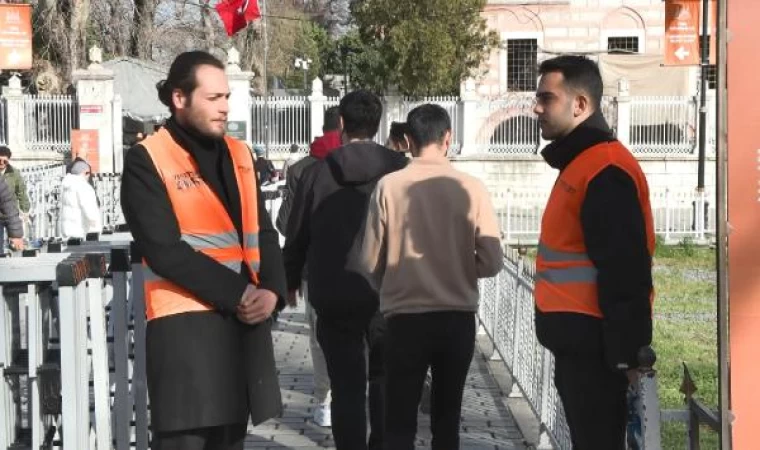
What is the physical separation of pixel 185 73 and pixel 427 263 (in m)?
1.72

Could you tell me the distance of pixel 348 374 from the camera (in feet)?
21.0

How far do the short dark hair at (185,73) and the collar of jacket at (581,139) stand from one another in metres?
1.39

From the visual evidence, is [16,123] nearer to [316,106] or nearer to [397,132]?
[316,106]

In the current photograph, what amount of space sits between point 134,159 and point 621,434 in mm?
2164

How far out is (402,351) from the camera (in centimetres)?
587

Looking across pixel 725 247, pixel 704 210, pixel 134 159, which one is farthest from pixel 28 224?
pixel 725 247

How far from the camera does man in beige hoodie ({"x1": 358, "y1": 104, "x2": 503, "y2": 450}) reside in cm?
584

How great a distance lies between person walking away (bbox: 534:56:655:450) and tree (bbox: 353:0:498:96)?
30205 millimetres

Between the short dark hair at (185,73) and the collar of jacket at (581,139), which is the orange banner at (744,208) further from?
the short dark hair at (185,73)

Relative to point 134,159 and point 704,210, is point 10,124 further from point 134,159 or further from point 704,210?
point 134,159

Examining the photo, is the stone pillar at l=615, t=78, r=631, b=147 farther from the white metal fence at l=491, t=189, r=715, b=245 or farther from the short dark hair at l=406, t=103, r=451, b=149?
the short dark hair at l=406, t=103, r=451, b=149

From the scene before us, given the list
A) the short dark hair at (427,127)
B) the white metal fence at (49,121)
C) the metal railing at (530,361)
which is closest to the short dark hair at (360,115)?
the short dark hair at (427,127)

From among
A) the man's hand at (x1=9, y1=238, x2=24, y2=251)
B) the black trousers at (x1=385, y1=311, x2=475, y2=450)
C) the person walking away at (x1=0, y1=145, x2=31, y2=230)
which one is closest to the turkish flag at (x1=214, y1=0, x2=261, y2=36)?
the person walking away at (x1=0, y1=145, x2=31, y2=230)

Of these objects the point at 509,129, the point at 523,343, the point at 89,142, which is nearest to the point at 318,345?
the point at 523,343
